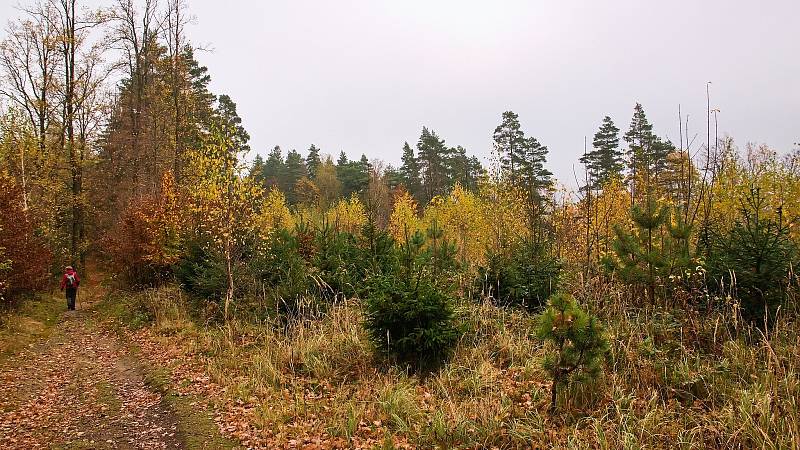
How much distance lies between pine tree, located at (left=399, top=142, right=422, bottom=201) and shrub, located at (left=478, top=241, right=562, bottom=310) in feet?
130

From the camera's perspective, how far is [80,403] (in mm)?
7164

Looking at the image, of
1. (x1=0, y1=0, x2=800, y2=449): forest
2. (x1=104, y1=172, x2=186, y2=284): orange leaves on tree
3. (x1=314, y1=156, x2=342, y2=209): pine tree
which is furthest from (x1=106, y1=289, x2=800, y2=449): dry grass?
(x1=314, y1=156, x2=342, y2=209): pine tree

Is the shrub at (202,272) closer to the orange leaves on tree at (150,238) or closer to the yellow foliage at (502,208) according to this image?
the orange leaves on tree at (150,238)

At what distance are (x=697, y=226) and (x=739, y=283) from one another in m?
1.88

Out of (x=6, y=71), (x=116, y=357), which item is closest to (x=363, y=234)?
(x=116, y=357)

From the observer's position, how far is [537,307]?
8398 millimetres

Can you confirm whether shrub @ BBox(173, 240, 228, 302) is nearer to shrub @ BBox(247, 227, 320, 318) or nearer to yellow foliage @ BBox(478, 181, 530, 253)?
shrub @ BBox(247, 227, 320, 318)

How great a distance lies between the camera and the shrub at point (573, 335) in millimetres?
4621

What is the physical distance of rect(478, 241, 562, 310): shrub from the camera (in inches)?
338

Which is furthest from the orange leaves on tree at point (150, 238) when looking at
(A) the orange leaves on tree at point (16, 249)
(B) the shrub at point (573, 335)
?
(B) the shrub at point (573, 335)

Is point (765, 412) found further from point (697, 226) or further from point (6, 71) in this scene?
point (6, 71)

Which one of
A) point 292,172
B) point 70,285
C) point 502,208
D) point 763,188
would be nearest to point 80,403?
point 70,285

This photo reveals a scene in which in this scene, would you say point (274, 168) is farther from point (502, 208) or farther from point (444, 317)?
point (444, 317)

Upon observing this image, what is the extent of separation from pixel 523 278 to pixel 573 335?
13.9ft
